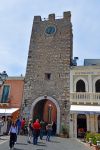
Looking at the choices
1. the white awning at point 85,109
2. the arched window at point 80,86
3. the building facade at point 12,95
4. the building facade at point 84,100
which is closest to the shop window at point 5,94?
the building facade at point 12,95

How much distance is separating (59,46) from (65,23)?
12.4ft

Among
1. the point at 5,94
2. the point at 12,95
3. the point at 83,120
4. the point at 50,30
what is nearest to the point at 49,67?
the point at 50,30

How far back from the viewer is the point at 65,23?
27234mm

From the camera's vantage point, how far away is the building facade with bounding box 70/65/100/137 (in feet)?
67.9

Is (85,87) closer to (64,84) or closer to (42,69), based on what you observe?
(64,84)

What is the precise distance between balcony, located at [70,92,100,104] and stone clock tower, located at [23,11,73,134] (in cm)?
79

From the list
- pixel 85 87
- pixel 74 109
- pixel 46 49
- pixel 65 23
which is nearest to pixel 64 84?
pixel 85 87

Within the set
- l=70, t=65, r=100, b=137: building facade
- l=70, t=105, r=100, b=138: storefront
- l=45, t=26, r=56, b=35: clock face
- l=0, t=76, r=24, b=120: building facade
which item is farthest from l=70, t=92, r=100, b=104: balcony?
l=45, t=26, r=56, b=35: clock face

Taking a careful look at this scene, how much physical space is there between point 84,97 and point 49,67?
6115 millimetres

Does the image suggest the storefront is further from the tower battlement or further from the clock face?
the tower battlement

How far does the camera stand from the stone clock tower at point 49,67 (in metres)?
23.2

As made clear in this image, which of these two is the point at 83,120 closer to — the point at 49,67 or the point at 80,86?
the point at 80,86

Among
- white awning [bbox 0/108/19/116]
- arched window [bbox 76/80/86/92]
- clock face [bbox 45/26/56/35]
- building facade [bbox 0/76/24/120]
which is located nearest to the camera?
white awning [bbox 0/108/19/116]

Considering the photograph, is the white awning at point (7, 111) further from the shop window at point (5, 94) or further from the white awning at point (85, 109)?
the white awning at point (85, 109)
